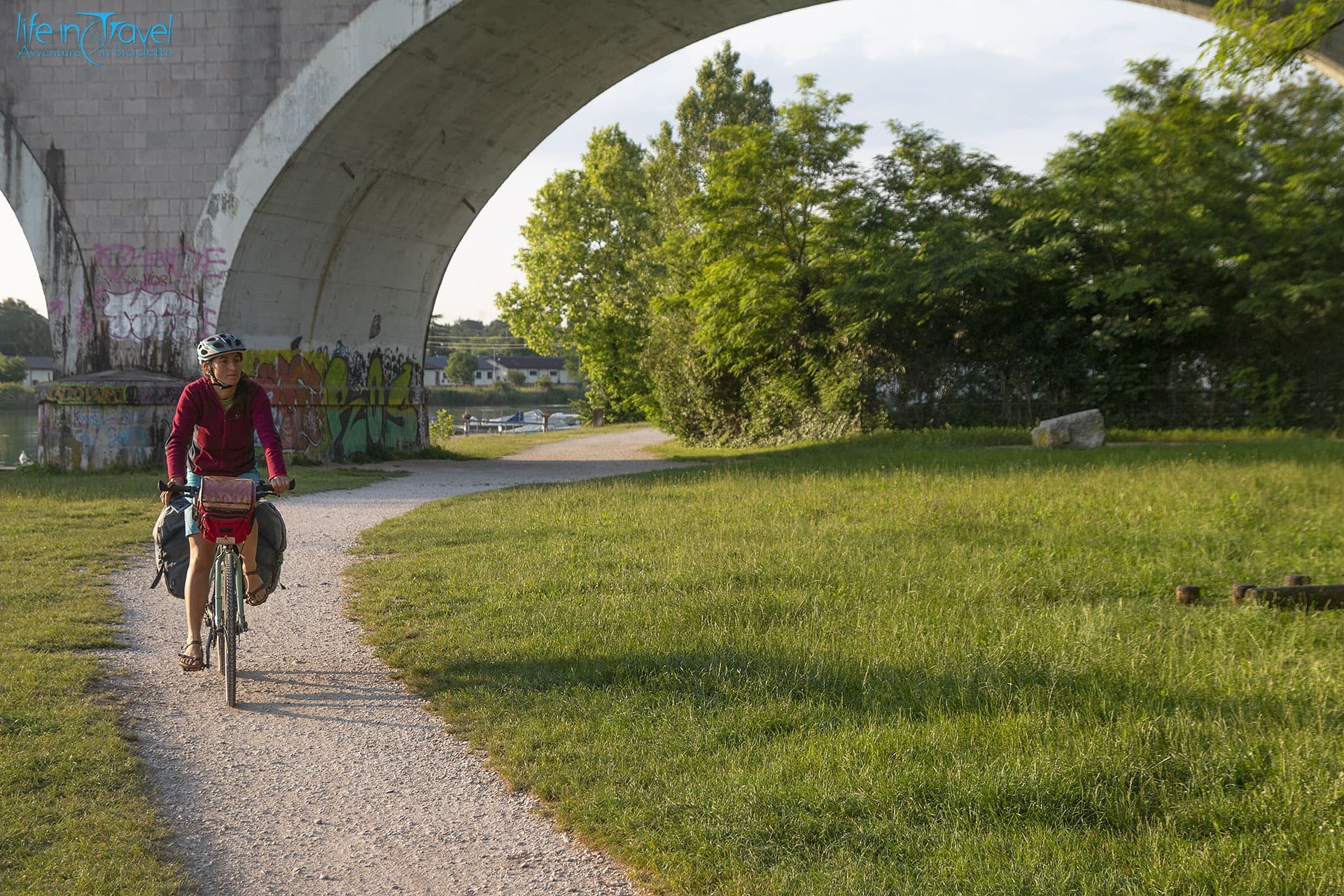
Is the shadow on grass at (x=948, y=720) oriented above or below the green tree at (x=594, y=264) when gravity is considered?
below

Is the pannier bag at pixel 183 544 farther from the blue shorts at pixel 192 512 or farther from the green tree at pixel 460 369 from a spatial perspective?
the green tree at pixel 460 369

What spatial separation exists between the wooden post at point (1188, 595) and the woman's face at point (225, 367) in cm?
538

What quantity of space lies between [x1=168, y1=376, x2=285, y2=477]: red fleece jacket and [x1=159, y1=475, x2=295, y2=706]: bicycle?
0.10 m

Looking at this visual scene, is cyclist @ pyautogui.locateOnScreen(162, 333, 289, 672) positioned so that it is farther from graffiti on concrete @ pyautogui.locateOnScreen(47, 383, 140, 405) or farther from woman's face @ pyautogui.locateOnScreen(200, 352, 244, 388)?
graffiti on concrete @ pyautogui.locateOnScreen(47, 383, 140, 405)

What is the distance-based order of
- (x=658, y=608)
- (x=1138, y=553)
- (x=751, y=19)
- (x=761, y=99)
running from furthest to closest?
(x=761, y=99), (x=751, y=19), (x=1138, y=553), (x=658, y=608)

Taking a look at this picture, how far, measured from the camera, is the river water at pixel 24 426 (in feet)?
96.7

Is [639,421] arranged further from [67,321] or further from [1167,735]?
[1167,735]

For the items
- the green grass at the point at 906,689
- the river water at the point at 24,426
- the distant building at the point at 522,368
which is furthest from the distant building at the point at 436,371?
the green grass at the point at 906,689

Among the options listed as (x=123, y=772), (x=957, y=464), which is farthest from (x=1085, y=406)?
(x=123, y=772)

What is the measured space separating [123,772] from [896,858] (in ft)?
9.36

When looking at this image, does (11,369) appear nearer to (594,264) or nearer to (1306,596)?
(594,264)

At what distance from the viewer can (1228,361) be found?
21297 mm

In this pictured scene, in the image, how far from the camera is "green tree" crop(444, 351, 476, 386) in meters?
110

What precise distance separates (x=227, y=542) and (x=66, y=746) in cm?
122
